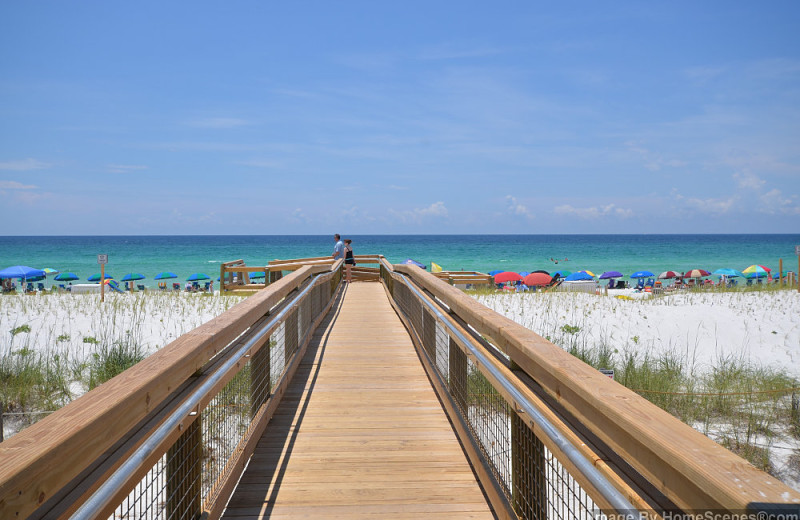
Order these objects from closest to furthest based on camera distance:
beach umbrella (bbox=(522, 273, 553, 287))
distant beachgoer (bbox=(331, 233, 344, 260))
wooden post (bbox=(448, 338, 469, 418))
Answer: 1. wooden post (bbox=(448, 338, 469, 418))
2. distant beachgoer (bbox=(331, 233, 344, 260))
3. beach umbrella (bbox=(522, 273, 553, 287))

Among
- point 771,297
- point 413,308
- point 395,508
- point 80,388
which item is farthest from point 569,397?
point 771,297

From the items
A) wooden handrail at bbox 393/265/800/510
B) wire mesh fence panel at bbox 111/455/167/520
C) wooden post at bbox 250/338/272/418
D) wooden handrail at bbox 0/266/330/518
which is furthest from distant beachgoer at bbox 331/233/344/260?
wooden handrail at bbox 393/265/800/510

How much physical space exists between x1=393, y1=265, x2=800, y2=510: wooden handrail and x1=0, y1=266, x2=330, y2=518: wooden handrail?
1.64 m

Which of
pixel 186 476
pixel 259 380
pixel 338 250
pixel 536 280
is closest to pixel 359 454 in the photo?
pixel 259 380

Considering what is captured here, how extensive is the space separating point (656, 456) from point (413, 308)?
24.0ft

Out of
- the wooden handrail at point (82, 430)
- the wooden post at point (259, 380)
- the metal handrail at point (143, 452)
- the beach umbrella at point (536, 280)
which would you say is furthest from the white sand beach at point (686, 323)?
the beach umbrella at point (536, 280)

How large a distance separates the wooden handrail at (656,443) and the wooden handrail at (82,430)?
164cm

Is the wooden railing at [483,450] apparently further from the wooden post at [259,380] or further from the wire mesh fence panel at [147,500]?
the wooden post at [259,380]

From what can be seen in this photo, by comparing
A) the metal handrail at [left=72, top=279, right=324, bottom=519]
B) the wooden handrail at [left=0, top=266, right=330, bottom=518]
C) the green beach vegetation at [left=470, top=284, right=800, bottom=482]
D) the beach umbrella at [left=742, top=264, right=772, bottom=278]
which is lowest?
the green beach vegetation at [left=470, top=284, right=800, bottom=482]

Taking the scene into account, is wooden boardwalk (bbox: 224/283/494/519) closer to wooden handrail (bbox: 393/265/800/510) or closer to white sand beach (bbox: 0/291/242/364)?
wooden handrail (bbox: 393/265/800/510)

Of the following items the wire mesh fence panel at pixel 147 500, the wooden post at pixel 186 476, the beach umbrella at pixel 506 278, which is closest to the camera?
the wire mesh fence panel at pixel 147 500

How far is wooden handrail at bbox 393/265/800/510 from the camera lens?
1258 millimetres

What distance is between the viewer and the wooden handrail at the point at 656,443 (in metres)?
1.26

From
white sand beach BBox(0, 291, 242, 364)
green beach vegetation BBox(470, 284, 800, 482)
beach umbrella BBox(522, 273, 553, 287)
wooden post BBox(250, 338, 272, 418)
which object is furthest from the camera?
beach umbrella BBox(522, 273, 553, 287)
